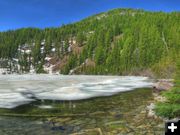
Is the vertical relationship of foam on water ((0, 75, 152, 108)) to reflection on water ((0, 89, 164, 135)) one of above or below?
above

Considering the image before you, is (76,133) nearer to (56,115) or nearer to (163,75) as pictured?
(56,115)

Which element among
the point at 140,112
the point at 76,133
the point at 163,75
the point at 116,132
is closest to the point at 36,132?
the point at 76,133

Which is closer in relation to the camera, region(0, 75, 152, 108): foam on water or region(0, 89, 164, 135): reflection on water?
region(0, 89, 164, 135): reflection on water

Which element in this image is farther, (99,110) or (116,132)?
(99,110)

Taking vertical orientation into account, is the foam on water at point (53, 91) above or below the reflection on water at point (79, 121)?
above

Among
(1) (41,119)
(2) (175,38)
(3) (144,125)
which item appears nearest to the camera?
(3) (144,125)

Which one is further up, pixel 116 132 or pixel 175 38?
pixel 175 38

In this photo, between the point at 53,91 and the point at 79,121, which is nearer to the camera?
the point at 79,121

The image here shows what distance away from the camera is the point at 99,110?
3128 cm

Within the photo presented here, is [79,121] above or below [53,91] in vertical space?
below

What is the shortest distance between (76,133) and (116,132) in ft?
8.00

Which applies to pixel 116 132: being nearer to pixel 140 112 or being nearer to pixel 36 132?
pixel 36 132

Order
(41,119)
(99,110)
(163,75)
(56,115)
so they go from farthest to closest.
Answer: (163,75) < (99,110) < (56,115) < (41,119)

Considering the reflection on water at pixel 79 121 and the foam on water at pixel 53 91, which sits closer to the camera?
the reflection on water at pixel 79 121
